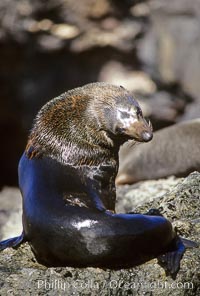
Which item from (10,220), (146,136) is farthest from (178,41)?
(146,136)

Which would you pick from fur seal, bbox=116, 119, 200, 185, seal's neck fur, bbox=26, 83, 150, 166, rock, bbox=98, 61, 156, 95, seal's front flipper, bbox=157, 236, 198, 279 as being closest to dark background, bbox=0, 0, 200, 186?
rock, bbox=98, 61, 156, 95

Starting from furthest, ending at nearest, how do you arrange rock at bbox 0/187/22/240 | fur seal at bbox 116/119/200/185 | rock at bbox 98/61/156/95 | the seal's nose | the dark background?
rock at bbox 98/61/156/95
the dark background
fur seal at bbox 116/119/200/185
rock at bbox 0/187/22/240
the seal's nose

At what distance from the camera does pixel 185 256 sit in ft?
9.48

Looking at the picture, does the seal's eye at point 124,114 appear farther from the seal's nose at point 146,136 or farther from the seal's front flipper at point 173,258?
the seal's front flipper at point 173,258

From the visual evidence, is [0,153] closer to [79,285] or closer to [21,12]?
[21,12]

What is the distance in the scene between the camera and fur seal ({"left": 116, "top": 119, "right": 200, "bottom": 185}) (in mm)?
6512

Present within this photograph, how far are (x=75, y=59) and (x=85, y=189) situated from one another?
22.6 ft

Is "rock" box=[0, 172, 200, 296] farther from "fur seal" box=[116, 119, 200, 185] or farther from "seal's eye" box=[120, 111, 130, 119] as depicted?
"fur seal" box=[116, 119, 200, 185]

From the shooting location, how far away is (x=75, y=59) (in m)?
9.72

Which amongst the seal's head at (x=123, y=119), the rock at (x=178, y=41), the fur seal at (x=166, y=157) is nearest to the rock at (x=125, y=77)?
the rock at (x=178, y=41)

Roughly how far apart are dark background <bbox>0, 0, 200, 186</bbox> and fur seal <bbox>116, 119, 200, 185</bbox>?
79.5 inches

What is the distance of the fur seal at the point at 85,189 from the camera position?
2.76 m

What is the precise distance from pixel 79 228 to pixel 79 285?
7.3 inches

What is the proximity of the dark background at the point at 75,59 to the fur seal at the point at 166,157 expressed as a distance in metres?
2.02
